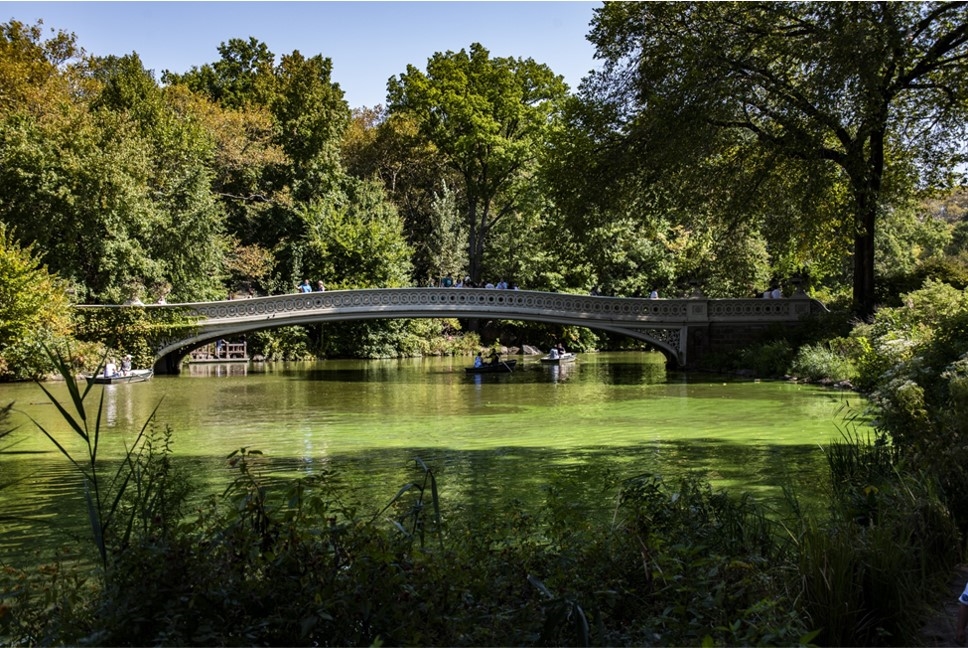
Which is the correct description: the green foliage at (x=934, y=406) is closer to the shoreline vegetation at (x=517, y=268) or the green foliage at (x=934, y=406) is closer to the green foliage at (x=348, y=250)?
the shoreline vegetation at (x=517, y=268)

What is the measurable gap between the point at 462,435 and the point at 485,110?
31.1 meters

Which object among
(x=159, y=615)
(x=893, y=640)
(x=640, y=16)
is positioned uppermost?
(x=640, y=16)

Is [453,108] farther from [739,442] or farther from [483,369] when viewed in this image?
[739,442]

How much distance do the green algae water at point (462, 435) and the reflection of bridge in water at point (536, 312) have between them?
10.5ft

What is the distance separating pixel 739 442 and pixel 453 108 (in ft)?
105

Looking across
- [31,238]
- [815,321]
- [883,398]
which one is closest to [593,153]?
[815,321]

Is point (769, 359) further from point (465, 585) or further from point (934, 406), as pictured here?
point (465, 585)

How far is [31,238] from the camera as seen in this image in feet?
98.7

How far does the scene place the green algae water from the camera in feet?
28.2

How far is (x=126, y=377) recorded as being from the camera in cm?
2581

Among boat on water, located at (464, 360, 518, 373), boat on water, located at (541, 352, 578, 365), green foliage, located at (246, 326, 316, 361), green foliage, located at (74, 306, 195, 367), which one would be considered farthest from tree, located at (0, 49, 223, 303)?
boat on water, located at (541, 352, 578, 365)

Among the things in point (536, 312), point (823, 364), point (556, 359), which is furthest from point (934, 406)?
point (556, 359)

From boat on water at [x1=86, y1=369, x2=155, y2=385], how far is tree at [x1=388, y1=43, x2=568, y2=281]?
63.2 ft

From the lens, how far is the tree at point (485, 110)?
41.5m
